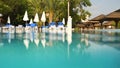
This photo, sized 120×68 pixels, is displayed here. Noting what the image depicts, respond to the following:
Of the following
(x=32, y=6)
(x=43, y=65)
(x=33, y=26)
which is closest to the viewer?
(x=43, y=65)

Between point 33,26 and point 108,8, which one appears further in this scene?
point 108,8

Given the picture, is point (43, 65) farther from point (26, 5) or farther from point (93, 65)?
point (26, 5)

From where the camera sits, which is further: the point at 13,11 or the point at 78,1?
the point at 13,11

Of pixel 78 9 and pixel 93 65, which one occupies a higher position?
pixel 78 9

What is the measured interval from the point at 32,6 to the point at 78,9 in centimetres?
533

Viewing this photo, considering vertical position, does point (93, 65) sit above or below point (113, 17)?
below

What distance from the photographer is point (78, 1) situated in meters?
29.3

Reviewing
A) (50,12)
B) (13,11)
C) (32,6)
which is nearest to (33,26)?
(50,12)

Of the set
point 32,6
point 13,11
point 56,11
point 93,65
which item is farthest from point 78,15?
point 93,65

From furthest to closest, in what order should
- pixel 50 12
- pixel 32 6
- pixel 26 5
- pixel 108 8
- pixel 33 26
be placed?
pixel 108 8 < pixel 26 5 < pixel 32 6 < pixel 50 12 < pixel 33 26

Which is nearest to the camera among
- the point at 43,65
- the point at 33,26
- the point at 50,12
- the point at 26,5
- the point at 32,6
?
the point at 43,65

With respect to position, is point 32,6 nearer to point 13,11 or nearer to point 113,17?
point 13,11

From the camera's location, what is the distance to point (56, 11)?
28469mm

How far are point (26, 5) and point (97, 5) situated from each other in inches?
356
